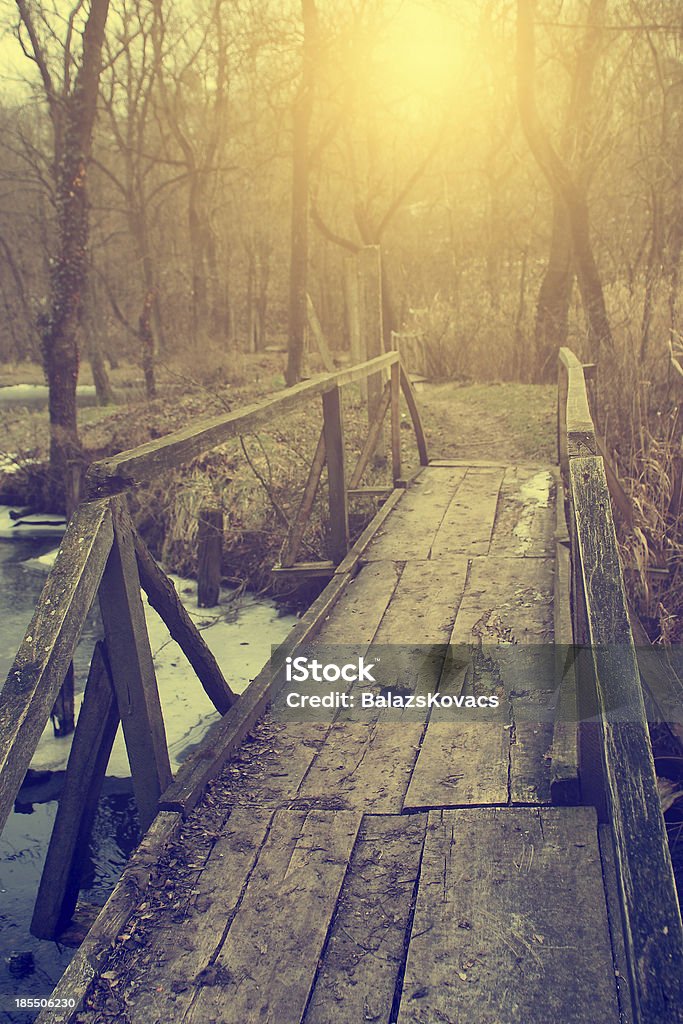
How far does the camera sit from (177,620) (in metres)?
3.10

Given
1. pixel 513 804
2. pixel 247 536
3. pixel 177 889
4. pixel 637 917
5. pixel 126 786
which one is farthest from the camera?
pixel 247 536

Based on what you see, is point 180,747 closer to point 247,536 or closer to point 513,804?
point 513,804

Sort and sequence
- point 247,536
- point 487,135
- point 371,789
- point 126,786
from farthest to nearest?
point 487,135, point 247,536, point 126,786, point 371,789

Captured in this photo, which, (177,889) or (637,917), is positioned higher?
(637,917)

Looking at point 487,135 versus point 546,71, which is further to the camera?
point 487,135

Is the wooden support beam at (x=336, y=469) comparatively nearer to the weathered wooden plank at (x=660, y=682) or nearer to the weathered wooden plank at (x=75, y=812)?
the weathered wooden plank at (x=660, y=682)

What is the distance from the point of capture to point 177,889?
2.38 m

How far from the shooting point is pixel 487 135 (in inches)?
921

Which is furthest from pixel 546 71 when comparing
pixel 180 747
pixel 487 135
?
pixel 180 747

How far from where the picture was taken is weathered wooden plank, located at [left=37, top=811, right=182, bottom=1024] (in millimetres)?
1985

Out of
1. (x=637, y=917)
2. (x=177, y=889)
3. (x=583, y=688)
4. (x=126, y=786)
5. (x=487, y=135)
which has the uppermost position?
(x=487, y=135)

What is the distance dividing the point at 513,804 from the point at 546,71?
2136 centimetres

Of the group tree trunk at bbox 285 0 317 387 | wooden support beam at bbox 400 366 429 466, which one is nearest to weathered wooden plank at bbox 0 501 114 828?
wooden support beam at bbox 400 366 429 466

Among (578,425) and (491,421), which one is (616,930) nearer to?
(578,425)
